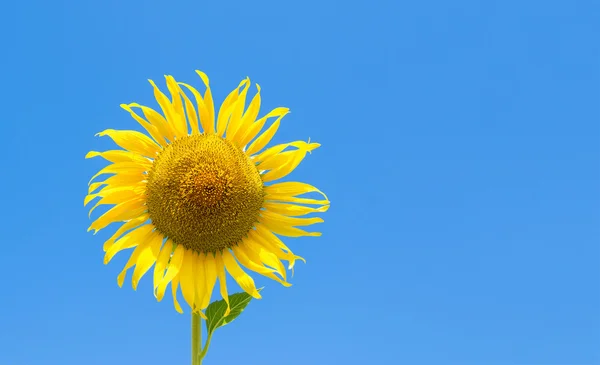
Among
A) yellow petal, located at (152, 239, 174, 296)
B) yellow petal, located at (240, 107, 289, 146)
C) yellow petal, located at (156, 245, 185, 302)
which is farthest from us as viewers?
yellow petal, located at (240, 107, 289, 146)

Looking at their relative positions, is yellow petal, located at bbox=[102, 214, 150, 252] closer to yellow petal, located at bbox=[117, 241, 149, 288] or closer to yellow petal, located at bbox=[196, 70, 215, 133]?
yellow petal, located at bbox=[117, 241, 149, 288]

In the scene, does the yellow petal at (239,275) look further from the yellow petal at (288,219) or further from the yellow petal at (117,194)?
the yellow petal at (117,194)

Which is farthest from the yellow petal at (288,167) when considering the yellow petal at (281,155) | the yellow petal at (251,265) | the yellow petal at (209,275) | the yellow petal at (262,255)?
the yellow petal at (209,275)

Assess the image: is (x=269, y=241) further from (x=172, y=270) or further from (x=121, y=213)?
(x=121, y=213)

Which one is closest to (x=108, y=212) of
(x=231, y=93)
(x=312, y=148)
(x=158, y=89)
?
(x=158, y=89)

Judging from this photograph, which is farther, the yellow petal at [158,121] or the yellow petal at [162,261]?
the yellow petal at [158,121]

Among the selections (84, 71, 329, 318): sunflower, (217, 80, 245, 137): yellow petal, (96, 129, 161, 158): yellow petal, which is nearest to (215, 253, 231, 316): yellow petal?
(84, 71, 329, 318): sunflower

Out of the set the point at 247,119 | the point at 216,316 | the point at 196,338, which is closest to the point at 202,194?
the point at 247,119

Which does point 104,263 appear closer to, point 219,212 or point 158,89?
point 219,212
